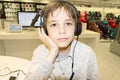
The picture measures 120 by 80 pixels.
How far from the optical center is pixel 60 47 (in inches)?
28.8

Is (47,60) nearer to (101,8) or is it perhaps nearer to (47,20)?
(47,20)

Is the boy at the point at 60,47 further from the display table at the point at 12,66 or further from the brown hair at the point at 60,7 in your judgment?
the display table at the point at 12,66

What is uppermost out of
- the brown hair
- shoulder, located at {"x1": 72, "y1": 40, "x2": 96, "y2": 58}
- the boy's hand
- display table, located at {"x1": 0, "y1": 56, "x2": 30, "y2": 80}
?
the brown hair

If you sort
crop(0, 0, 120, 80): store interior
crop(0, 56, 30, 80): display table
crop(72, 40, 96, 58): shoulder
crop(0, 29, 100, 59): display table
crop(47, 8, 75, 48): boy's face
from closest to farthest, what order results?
1. crop(47, 8, 75, 48): boy's face
2. crop(72, 40, 96, 58): shoulder
3. crop(0, 56, 30, 80): display table
4. crop(0, 0, 120, 80): store interior
5. crop(0, 29, 100, 59): display table

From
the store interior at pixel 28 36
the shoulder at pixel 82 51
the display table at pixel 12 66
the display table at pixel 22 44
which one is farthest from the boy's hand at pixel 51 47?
the display table at pixel 22 44

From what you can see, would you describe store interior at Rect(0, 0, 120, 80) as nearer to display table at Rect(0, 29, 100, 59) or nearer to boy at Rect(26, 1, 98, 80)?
display table at Rect(0, 29, 100, 59)

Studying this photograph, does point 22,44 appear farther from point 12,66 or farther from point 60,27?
point 60,27

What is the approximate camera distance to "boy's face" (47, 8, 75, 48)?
26.6 inches

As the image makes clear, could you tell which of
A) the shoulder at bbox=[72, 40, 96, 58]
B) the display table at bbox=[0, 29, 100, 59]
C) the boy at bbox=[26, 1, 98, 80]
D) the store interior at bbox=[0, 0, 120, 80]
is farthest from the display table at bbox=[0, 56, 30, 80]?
the display table at bbox=[0, 29, 100, 59]

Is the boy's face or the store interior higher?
the boy's face

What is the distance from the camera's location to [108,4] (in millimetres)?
5734

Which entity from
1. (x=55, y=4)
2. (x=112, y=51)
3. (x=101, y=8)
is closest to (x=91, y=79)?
(x=55, y=4)

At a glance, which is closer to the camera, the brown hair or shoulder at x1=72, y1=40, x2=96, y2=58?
the brown hair

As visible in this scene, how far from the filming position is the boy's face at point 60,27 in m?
0.68
